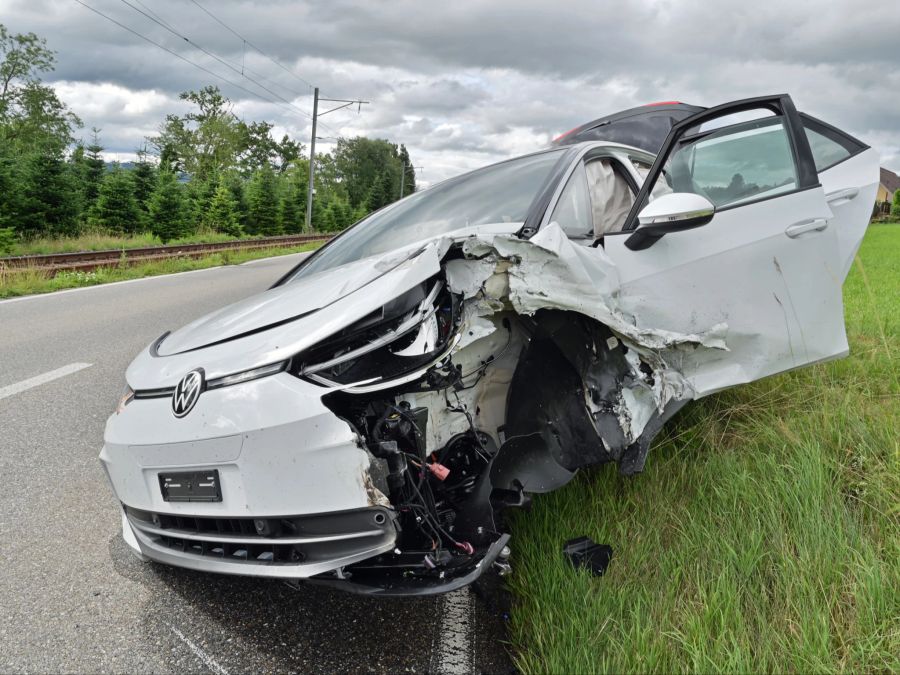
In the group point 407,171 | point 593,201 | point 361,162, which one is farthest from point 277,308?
point 407,171

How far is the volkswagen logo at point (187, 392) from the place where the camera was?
1871 mm

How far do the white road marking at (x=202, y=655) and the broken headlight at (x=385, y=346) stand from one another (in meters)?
0.93

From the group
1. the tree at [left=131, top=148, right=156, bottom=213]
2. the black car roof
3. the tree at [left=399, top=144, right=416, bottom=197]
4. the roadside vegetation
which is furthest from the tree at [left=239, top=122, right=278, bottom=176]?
the black car roof

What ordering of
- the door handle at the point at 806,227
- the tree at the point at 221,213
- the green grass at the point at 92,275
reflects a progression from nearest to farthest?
the door handle at the point at 806,227 < the green grass at the point at 92,275 < the tree at the point at 221,213

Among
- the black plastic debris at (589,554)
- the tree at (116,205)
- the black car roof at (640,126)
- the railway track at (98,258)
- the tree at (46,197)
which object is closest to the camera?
the black plastic debris at (589,554)

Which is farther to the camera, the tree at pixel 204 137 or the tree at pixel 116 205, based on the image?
the tree at pixel 204 137

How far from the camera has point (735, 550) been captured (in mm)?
2166

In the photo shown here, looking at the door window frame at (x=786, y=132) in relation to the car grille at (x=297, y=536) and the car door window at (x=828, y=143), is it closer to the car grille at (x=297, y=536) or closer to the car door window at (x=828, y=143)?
the car door window at (x=828, y=143)

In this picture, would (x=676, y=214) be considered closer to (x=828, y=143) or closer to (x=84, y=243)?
(x=828, y=143)

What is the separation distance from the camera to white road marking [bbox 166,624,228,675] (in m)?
1.84

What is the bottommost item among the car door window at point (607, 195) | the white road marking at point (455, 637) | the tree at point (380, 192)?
the white road marking at point (455, 637)

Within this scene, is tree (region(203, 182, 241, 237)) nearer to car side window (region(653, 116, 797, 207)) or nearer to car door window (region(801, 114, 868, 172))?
car side window (region(653, 116, 797, 207))

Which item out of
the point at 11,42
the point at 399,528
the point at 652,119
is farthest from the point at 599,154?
the point at 11,42

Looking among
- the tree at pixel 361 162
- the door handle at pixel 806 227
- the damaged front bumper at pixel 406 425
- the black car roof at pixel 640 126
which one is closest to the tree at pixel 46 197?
the black car roof at pixel 640 126
